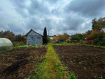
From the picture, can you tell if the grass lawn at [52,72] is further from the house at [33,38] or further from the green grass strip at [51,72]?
the house at [33,38]

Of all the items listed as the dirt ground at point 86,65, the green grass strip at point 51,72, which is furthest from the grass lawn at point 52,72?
the dirt ground at point 86,65

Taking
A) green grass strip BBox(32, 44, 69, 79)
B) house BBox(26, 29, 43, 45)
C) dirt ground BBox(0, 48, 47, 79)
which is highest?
house BBox(26, 29, 43, 45)

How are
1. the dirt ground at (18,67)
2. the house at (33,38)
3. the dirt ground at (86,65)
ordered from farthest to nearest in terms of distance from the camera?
1. the house at (33,38)
2. the dirt ground at (18,67)
3. the dirt ground at (86,65)

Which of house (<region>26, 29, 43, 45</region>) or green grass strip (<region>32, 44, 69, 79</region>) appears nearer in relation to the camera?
green grass strip (<region>32, 44, 69, 79</region>)

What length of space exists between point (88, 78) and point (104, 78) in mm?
663

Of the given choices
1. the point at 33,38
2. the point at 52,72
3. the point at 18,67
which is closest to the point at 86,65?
the point at 52,72

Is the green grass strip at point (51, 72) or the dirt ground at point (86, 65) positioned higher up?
the dirt ground at point (86, 65)

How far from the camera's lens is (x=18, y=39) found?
22484 millimetres

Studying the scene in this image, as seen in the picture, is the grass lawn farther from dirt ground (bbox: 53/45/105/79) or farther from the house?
the house

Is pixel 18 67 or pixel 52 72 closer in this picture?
pixel 52 72

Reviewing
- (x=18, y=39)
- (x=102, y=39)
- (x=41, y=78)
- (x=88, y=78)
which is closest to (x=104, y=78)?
(x=88, y=78)

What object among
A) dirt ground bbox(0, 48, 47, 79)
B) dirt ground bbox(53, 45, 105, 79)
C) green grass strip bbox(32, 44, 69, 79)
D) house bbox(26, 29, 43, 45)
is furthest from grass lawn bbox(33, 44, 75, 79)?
house bbox(26, 29, 43, 45)

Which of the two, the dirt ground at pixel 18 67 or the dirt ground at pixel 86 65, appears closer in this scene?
the dirt ground at pixel 86 65

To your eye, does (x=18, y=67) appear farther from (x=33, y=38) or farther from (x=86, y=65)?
(x=33, y=38)
